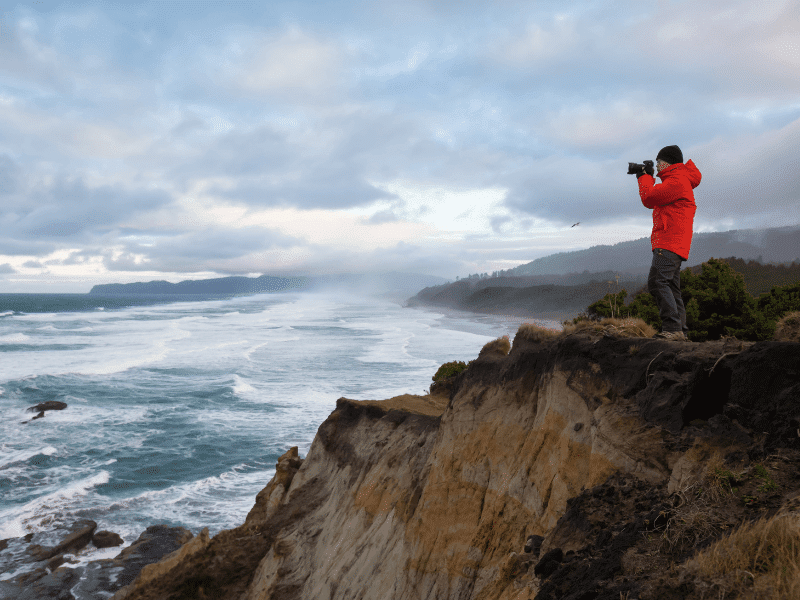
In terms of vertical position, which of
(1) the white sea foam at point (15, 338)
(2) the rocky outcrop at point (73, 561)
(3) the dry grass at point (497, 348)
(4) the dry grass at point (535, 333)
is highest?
(4) the dry grass at point (535, 333)

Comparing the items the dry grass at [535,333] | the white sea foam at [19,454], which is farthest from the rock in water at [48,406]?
the dry grass at [535,333]

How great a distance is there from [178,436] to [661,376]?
2511 cm

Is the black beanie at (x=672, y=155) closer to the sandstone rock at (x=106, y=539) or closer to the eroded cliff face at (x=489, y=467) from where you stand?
the eroded cliff face at (x=489, y=467)

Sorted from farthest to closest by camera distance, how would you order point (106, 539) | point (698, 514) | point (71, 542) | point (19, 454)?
point (19, 454)
point (106, 539)
point (71, 542)
point (698, 514)

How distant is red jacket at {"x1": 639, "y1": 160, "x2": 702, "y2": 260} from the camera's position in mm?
6641

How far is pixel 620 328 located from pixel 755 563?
13.9ft

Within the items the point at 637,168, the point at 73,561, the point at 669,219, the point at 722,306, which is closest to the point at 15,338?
the point at 73,561

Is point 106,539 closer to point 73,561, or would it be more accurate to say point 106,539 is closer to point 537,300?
point 73,561

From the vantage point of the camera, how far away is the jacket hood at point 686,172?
22.0 feet

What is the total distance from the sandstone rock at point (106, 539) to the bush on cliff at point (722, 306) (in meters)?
16.8

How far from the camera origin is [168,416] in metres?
28.4

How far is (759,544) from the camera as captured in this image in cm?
301

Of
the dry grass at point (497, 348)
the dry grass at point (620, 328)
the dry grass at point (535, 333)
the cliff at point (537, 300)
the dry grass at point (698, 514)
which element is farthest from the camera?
the cliff at point (537, 300)

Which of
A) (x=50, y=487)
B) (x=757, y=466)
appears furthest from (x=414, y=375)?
(x=757, y=466)
